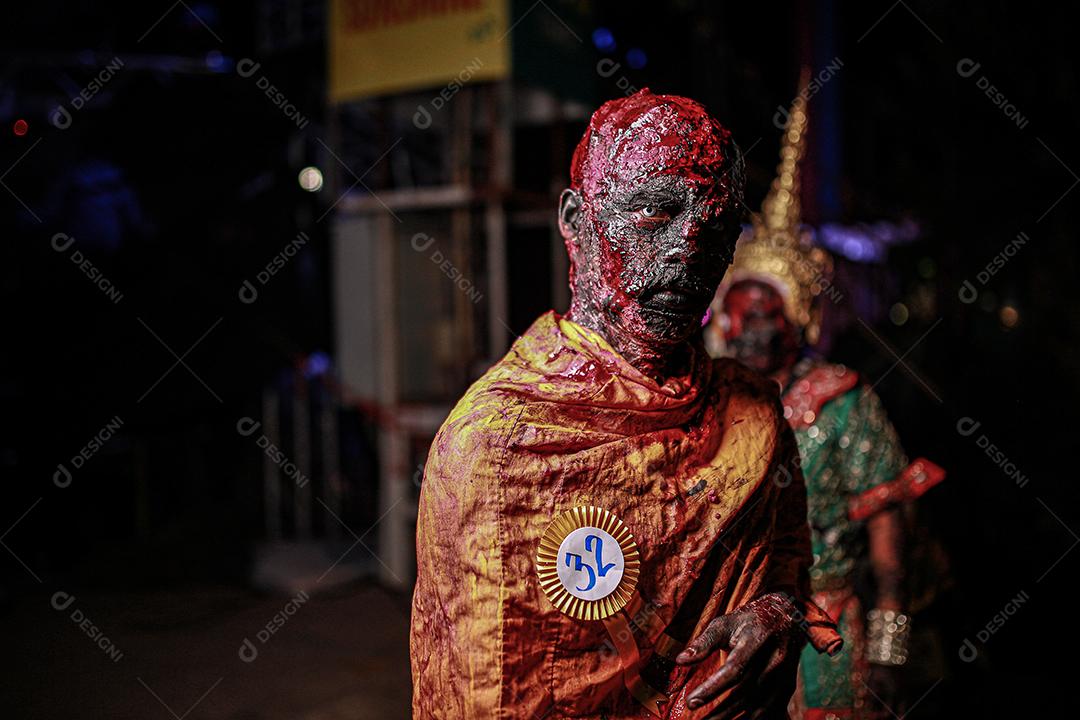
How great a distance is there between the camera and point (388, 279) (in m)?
6.68

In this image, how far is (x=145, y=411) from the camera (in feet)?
29.6

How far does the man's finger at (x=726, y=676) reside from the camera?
1429mm

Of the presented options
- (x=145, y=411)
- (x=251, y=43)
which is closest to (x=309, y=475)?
(x=145, y=411)

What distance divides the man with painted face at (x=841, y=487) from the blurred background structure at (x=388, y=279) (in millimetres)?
1889

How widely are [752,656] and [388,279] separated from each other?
548cm

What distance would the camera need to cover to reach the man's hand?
145 cm

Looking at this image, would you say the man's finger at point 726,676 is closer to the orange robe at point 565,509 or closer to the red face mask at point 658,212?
the orange robe at point 565,509

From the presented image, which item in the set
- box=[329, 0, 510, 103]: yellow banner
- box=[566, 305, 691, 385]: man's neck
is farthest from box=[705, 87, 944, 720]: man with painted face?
box=[329, 0, 510, 103]: yellow banner

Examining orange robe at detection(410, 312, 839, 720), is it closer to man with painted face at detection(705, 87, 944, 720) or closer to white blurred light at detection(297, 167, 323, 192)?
man with painted face at detection(705, 87, 944, 720)

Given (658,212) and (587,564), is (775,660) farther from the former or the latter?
(658,212)

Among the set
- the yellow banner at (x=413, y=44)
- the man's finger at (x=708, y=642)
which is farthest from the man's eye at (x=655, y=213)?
the yellow banner at (x=413, y=44)

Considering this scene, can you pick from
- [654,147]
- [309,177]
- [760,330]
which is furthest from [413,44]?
[654,147]

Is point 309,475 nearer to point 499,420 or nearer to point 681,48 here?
point 681,48

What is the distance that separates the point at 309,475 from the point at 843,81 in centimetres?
584
